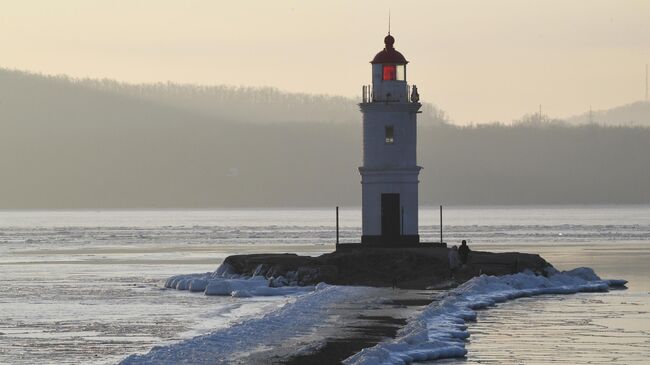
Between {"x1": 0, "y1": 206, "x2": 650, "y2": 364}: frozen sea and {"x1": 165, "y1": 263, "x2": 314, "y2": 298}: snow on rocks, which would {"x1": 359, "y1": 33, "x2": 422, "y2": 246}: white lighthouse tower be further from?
{"x1": 0, "y1": 206, "x2": 650, "y2": 364}: frozen sea

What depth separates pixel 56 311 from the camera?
116 ft

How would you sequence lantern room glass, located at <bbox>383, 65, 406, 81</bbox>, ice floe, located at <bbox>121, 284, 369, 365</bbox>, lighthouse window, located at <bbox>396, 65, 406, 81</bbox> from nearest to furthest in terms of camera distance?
1. ice floe, located at <bbox>121, 284, 369, 365</bbox>
2. lantern room glass, located at <bbox>383, 65, 406, 81</bbox>
3. lighthouse window, located at <bbox>396, 65, 406, 81</bbox>

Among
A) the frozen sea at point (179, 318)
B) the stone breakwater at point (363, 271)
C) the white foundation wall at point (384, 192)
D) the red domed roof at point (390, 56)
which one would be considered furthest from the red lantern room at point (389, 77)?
the frozen sea at point (179, 318)

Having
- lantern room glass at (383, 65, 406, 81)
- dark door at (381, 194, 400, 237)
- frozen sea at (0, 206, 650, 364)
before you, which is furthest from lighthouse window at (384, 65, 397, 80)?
frozen sea at (0, 206, 650, 364)

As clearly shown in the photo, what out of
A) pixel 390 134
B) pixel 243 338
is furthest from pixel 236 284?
pixel 243 338

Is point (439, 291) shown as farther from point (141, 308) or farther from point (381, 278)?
point (141, 308)

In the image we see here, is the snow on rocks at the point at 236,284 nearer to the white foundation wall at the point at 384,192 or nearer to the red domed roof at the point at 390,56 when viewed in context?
the white foundation wall at the point at 384,192

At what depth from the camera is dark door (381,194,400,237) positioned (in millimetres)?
46062

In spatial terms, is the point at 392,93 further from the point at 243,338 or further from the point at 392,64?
Answer: the point at 243,338

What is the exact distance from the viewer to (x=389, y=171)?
46125mm

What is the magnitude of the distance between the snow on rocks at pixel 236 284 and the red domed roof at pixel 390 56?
9.12m

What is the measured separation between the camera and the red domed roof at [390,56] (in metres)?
47.1

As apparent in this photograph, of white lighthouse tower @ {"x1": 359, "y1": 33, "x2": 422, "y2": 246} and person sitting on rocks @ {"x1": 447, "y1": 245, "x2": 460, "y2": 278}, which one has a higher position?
white lighthouse tower @ {"x1": 359, "y1": 33, "x2": 422, "y2": 246}

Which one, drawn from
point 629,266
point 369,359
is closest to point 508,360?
point 369,359
